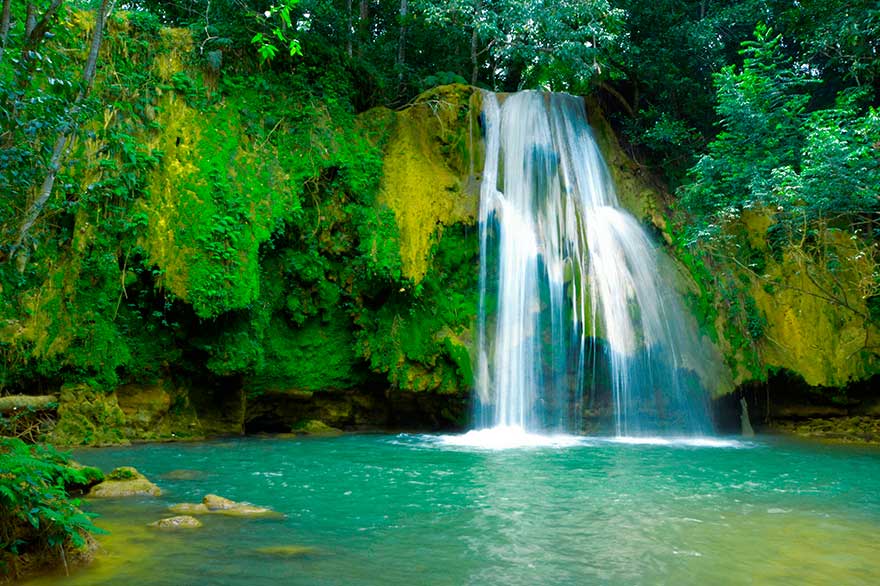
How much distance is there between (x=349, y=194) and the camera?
1387cm

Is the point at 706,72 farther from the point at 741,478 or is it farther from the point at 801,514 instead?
the point at 801,514

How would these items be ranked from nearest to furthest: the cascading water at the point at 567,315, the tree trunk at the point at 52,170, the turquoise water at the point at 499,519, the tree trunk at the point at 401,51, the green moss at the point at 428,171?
1. the tree trunk at the point at 52,170
2. the turquoise water at the point at 499,519
3. the cascading water at the point at 567,315
4. the green moss at the point at 428,171
5. the tree trunk at the point at 401,51

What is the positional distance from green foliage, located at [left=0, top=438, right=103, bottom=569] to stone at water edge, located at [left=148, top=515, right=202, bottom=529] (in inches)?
40.5

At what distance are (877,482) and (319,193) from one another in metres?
9.91

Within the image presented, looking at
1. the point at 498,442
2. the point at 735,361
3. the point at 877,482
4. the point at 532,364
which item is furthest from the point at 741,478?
the point at 735,361

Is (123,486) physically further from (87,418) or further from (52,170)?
(87,418)

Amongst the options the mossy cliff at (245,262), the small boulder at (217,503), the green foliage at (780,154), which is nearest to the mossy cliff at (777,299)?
the green foliage at (780,154)

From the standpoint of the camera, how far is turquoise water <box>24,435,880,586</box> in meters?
4.97

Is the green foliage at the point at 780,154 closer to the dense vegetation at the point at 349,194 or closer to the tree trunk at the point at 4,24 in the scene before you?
the dense vegetation at the point at 349,194

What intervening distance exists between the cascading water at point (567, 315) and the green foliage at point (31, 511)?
890 centimetres

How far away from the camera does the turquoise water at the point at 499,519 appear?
196 inches

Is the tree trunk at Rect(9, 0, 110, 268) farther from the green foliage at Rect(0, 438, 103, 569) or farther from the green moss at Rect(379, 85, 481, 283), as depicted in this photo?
the green moss at Rect(379, 85, 481, 283)

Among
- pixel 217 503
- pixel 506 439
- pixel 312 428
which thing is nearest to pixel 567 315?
pixel 506 439

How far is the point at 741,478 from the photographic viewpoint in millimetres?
8750
